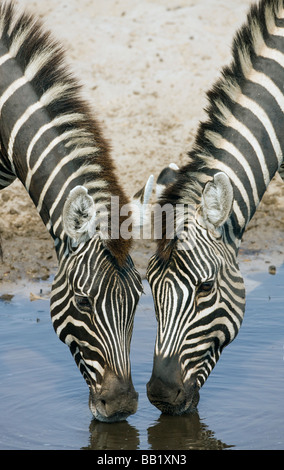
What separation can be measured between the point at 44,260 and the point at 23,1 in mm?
9711

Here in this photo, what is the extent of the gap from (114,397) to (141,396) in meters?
1.52

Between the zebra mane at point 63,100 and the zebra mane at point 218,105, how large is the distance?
0.47 m

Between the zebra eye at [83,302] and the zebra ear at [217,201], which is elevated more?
the zebra ear at [217,201]

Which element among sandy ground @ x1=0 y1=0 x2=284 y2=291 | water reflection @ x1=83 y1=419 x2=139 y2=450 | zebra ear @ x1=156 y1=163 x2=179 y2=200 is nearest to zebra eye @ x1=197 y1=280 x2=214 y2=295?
zebra ear @ x1=156 y1=163 x2=179 y2=200

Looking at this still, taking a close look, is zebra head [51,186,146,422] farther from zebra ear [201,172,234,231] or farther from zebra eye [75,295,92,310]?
zebra ear [201,172,234,231]

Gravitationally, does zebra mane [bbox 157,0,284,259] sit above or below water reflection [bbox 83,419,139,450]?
above

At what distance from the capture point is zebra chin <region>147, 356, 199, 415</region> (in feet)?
21.8

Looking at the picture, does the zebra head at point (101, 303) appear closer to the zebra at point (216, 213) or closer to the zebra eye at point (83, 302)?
the zebra eye at point (83, 302)

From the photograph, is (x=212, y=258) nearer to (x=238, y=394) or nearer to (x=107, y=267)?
(x=107, y=267)

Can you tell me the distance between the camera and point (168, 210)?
679cm

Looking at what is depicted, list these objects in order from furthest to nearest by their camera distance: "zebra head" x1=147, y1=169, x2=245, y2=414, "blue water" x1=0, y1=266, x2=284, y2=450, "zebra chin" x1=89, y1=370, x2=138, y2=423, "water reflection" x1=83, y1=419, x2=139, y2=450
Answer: "blue water" x1=0, y1=266, x2=284, y2=450, "water reflection" x1=83, y1=419, x2=139, y2=450, "zebra head" x1=147, y1=169, x2=245, y2=414, "zebra chin" x1=89, y1=370, x2=138, y2=423

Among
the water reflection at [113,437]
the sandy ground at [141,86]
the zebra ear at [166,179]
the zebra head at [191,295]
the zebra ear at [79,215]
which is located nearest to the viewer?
the zebra ear at [79,215]

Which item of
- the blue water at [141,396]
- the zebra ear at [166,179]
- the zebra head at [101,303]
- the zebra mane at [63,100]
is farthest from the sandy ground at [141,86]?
the zebra head at [101,303]

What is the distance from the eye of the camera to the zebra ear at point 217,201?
6605 mm
